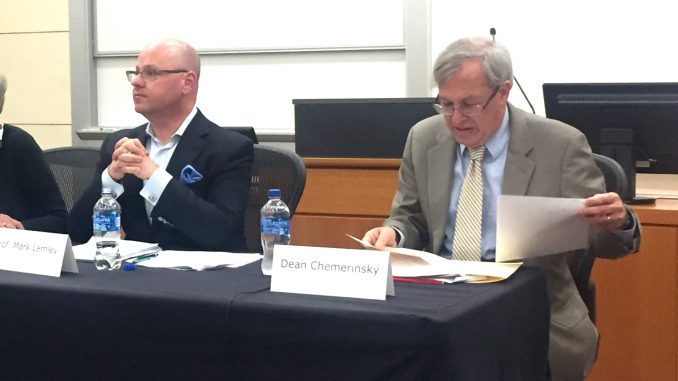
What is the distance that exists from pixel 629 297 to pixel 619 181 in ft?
2.92

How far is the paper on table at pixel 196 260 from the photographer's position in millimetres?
2061

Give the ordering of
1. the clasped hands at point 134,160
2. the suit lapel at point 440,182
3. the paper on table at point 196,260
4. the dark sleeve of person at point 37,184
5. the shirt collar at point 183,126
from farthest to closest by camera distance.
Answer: the dark sleeve of person at point 37,184, the shirt collar at point 183,126, the clasped hands at point 134,160, the suit lapel at point 440,182, the paper on table at point 196,260

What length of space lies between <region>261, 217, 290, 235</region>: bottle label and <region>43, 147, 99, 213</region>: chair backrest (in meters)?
0.89

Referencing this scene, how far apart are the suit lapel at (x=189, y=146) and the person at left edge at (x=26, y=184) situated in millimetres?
520

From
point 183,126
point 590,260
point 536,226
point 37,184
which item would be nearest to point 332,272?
point 536,226

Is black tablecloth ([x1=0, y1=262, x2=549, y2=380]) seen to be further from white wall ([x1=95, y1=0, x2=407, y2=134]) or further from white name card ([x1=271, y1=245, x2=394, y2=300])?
white wall ([x1=95, y1=0, x2=407, y2=134])

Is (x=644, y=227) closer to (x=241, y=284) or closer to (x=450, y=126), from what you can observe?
(x=450, y=126)

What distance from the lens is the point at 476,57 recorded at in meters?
2.19

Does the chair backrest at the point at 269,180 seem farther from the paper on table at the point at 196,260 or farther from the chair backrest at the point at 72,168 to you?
the chair backrest at the point at 72,168

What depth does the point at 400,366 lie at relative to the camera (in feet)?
5.12

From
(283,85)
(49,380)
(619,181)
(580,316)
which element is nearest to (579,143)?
(619,181)

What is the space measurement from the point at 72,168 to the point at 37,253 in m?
1.08

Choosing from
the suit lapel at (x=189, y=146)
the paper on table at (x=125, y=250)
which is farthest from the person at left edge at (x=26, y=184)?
the paper on table at (x=125, y=250)

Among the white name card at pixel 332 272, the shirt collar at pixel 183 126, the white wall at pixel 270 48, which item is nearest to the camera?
the white name card at pixel 332 272
